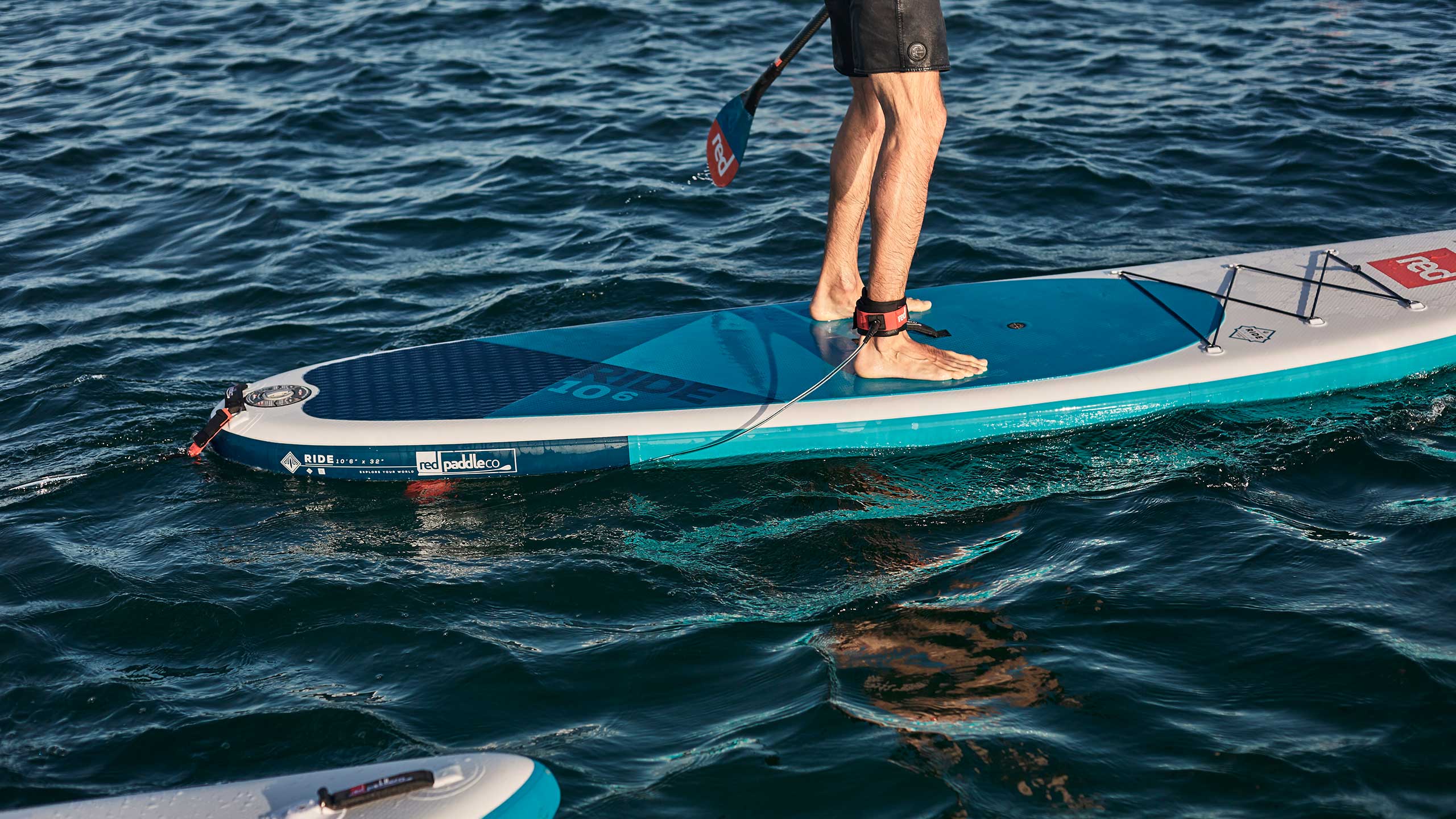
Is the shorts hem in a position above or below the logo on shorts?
above

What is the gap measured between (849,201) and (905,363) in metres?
0.66

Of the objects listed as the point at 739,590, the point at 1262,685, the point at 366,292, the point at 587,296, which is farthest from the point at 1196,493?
the point at 366,292

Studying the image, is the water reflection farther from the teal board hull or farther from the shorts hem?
the shorts hem

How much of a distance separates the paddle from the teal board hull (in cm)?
112

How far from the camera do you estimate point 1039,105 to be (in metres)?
8.07

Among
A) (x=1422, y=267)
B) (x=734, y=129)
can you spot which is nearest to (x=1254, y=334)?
(x=1422, y=267)

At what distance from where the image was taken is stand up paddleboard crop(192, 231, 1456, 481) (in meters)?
4.06

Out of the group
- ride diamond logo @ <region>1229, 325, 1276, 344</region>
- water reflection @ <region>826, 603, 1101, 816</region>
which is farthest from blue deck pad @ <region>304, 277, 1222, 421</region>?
water reflection @ <region>826, 603, 1101, 816</region>

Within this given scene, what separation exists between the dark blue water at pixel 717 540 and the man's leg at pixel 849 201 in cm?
83

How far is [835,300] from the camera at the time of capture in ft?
15.4

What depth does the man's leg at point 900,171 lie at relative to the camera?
3.85 metres

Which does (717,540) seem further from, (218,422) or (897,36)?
(218,422)

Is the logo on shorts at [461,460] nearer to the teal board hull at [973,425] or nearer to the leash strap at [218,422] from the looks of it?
the teal board hull at [973,425]

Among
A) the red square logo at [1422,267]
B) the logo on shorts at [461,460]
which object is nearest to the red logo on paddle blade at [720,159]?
the logo on shorts at [461,460]
